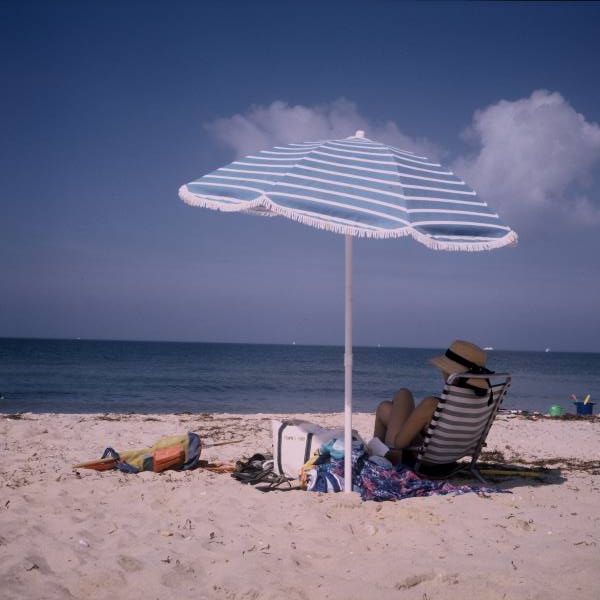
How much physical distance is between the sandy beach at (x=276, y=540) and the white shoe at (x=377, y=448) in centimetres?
67

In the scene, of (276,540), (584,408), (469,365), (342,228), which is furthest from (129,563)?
(584,408)

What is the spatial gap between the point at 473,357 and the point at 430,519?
4.52ft

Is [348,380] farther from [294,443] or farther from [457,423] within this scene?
[457,423]

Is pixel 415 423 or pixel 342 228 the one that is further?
pixel 415 423

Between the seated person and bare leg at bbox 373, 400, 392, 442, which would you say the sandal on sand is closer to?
the seated person

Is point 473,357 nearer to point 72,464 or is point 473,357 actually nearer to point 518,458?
point 518,458

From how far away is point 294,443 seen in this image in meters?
4.42

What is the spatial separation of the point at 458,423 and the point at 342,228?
80.2 inches

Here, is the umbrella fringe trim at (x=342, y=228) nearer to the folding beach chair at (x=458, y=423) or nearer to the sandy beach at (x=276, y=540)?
the folding beach chair at (x=458, y=423)

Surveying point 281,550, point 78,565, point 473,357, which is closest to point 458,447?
point 473,357

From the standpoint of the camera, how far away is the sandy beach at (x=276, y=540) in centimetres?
259

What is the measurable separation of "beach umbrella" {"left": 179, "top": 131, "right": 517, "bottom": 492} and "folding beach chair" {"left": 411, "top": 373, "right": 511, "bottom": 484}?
820 mm

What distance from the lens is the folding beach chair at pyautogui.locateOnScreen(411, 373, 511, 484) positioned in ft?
13.9

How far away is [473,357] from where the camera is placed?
14.4 feet
